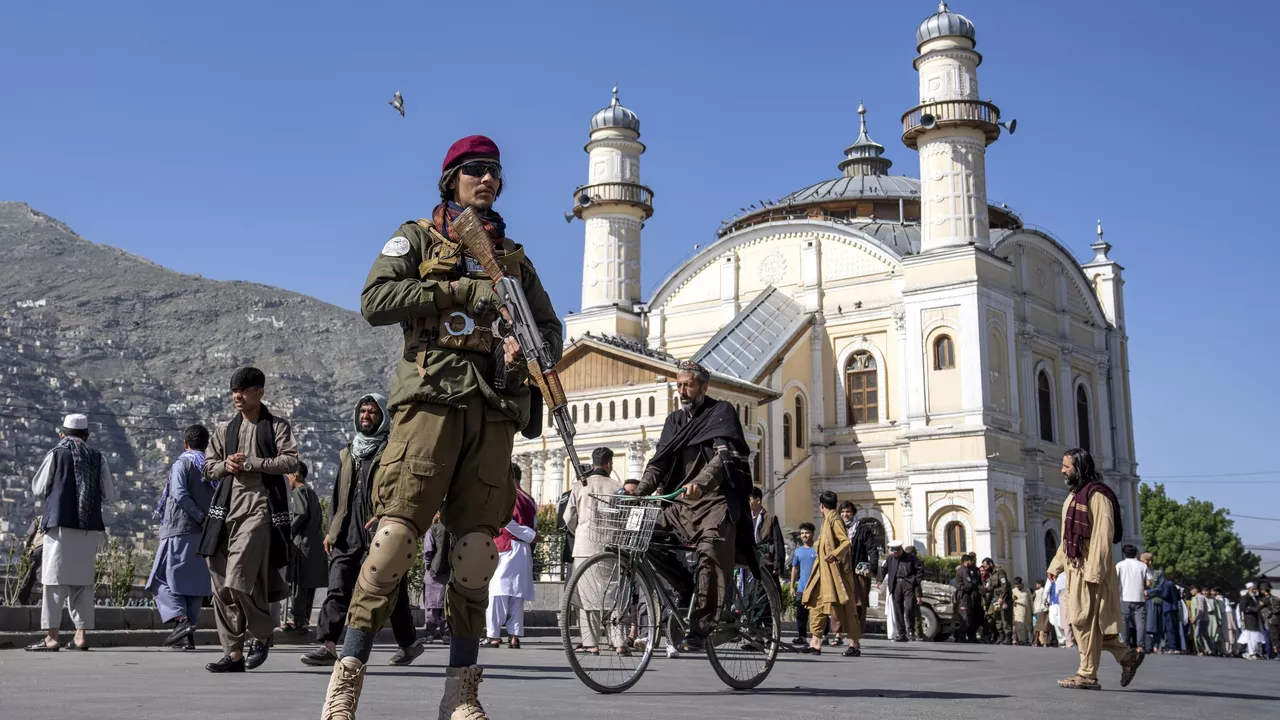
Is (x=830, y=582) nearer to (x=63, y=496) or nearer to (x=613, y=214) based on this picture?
(x=63, y=496)

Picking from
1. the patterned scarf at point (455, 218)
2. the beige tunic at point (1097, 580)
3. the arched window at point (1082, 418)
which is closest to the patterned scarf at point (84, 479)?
the patterned scarf at point (455, 218)

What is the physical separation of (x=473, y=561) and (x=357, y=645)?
444mm

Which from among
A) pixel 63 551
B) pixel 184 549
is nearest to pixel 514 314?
pixel 63 551

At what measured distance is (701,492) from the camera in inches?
271

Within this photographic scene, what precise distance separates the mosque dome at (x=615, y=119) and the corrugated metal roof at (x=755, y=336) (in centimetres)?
803

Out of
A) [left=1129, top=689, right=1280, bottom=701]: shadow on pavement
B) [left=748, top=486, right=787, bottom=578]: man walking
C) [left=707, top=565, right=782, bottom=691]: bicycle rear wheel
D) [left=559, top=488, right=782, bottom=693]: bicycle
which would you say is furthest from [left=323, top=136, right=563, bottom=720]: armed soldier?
[left=748, top=486, right=787, bottom=578]: man walking

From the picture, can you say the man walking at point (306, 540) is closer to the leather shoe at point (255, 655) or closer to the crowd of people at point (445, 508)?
the crowd of people at point (445, 508)

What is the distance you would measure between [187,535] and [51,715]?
6.01 m

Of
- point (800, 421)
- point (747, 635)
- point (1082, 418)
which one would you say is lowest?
point (747, 635)

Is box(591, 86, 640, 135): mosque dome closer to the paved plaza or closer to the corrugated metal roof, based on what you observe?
the corrugated metal roof

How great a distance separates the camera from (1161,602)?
21859 millimetres

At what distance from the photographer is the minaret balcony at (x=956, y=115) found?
3800cm

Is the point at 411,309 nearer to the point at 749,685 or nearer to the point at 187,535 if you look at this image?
the point at 749,685

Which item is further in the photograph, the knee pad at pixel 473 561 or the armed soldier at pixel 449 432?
the knee pad at pixel 473 561
